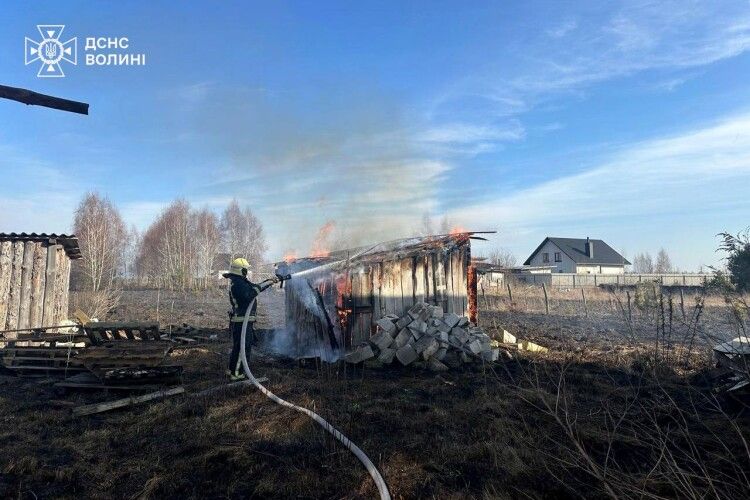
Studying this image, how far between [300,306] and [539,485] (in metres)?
8.85

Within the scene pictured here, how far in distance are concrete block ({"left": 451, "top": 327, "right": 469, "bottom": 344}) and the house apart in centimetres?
4655

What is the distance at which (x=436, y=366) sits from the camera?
9.24 m

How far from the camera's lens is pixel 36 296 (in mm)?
12367

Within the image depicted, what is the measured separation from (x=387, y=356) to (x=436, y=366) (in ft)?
3.69

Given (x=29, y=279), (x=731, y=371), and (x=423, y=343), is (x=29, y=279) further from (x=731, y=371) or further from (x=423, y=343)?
(x=731, y=371)

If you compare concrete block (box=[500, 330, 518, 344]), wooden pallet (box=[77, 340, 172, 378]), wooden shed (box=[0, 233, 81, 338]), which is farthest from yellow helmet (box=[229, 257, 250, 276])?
wooden shed (box=[0, 233, 81, 338])

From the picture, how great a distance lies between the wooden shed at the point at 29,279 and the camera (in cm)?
1168

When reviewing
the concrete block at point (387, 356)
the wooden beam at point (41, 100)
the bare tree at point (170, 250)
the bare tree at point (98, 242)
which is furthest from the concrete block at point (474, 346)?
the bare tree at point (170, 250)

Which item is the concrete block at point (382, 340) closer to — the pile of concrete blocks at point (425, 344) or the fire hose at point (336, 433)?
the pile of concrete blocks at point (425, 344)

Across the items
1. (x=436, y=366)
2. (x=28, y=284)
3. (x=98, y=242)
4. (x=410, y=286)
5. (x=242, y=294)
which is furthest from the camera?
(x=98, y=242)

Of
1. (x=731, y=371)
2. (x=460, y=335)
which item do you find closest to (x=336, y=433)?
(x=460, y=335)

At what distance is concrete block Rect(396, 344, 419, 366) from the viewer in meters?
9.59

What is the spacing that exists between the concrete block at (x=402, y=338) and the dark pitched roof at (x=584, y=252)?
157 feet

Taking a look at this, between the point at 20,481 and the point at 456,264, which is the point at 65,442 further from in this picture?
the point at 456,264
